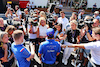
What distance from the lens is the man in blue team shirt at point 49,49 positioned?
198 cm

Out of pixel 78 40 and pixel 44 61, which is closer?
pixel 44 61

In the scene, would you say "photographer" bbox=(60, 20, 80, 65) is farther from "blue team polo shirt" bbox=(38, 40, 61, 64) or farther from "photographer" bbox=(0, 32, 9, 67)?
"photographer" bbox=(0, 32, 9, 67)

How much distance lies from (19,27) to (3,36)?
116 centimetres

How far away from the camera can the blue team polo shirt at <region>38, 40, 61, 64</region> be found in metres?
1.99

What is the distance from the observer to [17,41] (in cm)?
176

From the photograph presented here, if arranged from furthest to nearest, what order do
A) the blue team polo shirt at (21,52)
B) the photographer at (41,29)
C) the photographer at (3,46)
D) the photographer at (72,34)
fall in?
1. the photographer at (41,29)
2. the photographer at (72,34)
3. the photographer at (3,46)
4. the blue team polo shirt at (21,52)

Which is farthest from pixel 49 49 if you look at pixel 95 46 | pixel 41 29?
pixel 41 29

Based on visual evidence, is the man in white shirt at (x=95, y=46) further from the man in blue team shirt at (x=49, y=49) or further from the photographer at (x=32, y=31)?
the photographer at (x=32, y=31)

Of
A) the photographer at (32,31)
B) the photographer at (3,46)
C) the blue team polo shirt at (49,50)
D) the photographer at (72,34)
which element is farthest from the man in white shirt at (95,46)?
the photographer at (32,31)

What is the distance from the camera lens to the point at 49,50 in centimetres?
201

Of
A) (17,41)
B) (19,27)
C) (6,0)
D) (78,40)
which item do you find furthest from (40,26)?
(6,0)

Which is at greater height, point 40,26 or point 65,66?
point 40,26

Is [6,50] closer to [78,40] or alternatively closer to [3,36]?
[3,36]

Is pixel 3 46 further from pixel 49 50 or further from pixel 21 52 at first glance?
pixel 49 50
